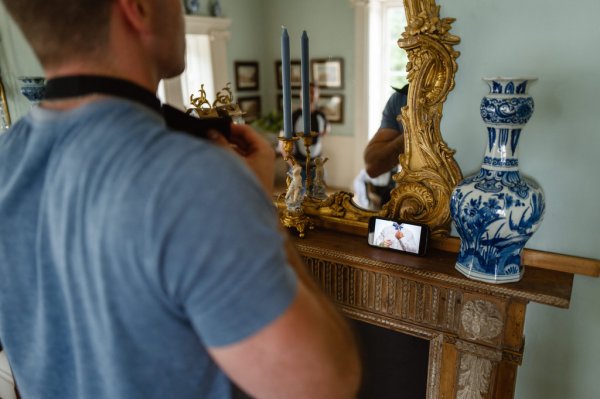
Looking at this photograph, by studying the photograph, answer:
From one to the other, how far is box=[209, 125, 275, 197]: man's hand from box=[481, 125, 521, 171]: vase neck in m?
0.51

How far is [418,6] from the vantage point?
0.97 m

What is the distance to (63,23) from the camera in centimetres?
44

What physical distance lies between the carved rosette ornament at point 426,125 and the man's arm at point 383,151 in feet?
0.10

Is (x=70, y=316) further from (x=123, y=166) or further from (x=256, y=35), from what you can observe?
(x=256, y=35)

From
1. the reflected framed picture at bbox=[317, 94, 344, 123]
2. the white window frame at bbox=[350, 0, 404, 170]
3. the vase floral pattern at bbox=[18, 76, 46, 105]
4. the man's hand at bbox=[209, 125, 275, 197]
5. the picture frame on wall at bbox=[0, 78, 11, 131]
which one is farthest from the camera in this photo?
the picture frame on wall at bbox=[0, 78, 11, 131]

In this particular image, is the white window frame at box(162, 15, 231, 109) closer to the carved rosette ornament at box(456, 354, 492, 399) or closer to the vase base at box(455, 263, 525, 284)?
the vase base at box(455, 263, 525, 284)

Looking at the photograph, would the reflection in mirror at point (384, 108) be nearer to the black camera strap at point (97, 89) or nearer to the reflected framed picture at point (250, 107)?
the reflected framed picture at point (250, 107)

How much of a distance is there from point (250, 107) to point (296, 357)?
104cm

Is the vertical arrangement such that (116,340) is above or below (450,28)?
below

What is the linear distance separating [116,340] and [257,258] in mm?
187

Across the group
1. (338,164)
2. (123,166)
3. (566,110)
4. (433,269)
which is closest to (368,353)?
(433,269)

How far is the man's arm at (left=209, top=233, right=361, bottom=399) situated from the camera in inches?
15.4

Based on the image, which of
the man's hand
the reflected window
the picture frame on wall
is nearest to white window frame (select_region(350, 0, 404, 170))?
the reflected window

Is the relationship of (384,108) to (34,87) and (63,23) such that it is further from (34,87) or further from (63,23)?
(34,87)
